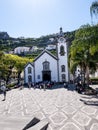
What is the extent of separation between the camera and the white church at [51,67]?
58.0 meters

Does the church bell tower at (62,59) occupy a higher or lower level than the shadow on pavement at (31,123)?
higher

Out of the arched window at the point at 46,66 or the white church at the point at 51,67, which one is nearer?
the white church at the point at 51,67

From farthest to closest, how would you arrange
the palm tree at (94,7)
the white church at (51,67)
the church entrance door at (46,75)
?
the church entrance door at (46,75) → the white church at (51,67) → the palm tree at (94,7)

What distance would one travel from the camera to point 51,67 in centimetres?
5931

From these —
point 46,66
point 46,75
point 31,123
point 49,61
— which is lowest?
point 31,123

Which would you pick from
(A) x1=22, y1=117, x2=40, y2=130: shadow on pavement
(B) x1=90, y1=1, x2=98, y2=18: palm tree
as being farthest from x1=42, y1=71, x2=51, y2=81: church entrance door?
(A) x1=22, y1=117, x2=40, y2=130: shadow on pavement

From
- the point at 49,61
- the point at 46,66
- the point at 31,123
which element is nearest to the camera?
the point at 31,123

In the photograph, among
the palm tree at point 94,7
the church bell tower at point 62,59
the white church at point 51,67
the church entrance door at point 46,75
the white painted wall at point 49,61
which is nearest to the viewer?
the palm tree at point 94,7

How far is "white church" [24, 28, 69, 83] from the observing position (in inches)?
2285

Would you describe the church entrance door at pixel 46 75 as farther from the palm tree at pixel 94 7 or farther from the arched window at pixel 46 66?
the palm tree at pixel 94 7

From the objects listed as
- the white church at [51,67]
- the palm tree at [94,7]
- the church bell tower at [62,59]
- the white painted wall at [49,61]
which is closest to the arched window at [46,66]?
the white church at [51,67]

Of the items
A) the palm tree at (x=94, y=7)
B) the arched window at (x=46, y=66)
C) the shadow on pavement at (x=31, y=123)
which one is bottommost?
the shadow on pavement at (x=31, y=123)

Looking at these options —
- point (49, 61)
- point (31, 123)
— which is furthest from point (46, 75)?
point (31, 123)

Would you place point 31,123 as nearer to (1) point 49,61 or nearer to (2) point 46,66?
(1) point 49,61
